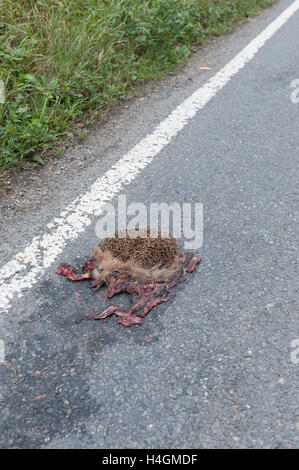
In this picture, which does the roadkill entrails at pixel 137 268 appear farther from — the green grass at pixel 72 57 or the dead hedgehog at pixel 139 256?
the green grass at pixel 72 57

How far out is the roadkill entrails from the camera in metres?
1.94

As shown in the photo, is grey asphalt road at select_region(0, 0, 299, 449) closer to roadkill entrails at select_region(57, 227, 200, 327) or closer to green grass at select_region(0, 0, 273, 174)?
roadkill entrails at select_region(57, 227, 200, 327)

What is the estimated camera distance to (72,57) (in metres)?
3.64

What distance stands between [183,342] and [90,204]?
1.05 metres

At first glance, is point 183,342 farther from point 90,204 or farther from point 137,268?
point 90,204

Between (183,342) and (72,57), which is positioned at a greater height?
(72,57)

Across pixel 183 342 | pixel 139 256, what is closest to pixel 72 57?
pixel 139 256

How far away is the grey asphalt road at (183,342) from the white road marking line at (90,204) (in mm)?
59

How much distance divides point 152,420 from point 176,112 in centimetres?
255

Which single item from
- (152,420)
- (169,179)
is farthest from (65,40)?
(152,420)

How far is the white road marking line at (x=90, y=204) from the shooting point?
6.70ft

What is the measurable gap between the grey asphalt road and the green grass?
1.74 feet

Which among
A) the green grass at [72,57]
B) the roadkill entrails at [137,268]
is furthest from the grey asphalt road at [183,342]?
the green grass at [72,57]
